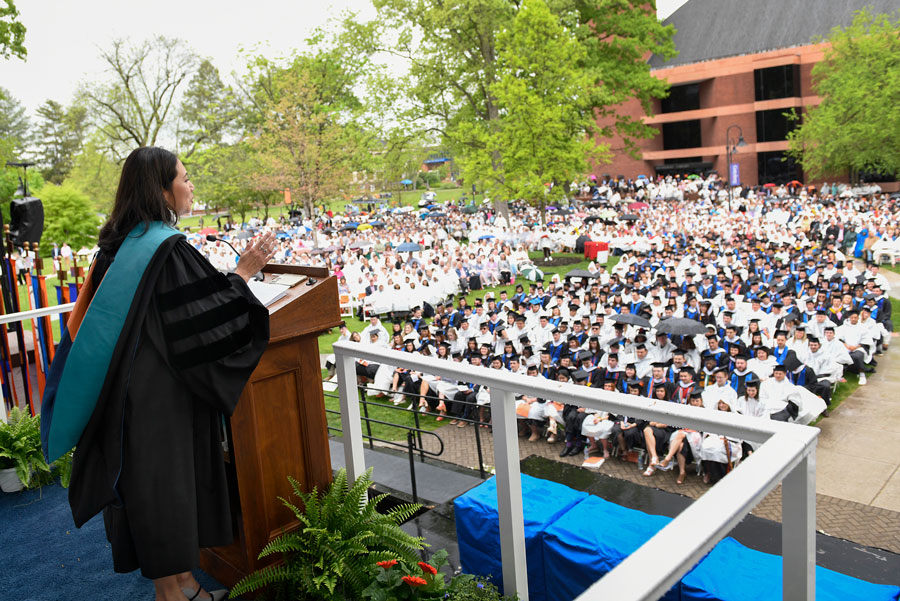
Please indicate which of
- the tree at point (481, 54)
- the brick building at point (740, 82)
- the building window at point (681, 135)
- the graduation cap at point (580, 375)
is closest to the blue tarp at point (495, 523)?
the graduation cap at point (580, 375)

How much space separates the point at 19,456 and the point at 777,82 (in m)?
54.3

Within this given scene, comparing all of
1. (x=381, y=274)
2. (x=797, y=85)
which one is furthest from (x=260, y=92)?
(x=797, y=85)

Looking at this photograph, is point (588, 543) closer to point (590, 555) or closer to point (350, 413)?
point (590, 555)

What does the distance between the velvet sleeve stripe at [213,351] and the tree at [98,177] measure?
48198 millimetres

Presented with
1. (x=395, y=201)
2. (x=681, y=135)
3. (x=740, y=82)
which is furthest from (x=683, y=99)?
(x=395, y=201)

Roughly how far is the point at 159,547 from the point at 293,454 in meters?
0.65

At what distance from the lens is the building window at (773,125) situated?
49.6m

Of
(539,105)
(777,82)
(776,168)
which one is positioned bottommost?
(776,168)

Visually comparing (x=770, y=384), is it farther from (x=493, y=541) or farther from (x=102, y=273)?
(x=102, y=273)

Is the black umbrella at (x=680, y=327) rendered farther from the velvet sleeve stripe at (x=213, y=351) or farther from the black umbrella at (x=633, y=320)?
the velvet sleeve stripe at (x=213, y=351)

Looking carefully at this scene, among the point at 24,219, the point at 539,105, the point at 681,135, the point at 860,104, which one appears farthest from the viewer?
the point at 681,135

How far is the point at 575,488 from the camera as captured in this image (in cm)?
520

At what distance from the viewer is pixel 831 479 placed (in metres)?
8.64

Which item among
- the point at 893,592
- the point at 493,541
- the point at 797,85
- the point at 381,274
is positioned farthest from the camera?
the point at 797,85
